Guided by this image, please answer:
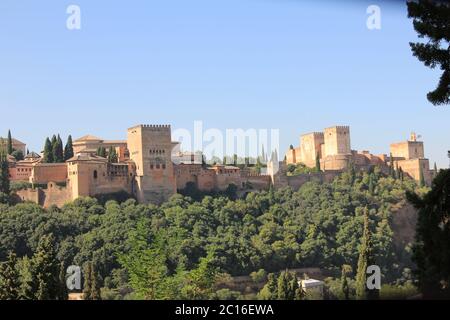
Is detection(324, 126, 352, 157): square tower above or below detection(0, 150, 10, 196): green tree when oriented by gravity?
above

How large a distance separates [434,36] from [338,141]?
3692 cm

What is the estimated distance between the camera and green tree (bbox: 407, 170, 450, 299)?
6547 mm

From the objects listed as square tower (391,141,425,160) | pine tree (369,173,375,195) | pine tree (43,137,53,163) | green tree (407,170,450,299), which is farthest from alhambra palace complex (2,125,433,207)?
green tree (407,170,450,299)

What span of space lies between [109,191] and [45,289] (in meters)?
19.3

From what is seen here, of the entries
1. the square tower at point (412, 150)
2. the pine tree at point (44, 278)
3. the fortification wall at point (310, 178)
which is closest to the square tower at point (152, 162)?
the fortification wall at point (310, 178)

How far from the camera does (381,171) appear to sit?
42.7 m

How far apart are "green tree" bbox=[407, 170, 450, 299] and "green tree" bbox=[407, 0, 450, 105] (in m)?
0.76

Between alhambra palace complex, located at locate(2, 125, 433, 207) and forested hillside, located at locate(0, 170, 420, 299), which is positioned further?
alhambra palace complex, located at locate(2, 125, 433, 207)

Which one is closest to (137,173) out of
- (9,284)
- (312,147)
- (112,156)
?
(112,156)

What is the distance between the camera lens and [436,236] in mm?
6648

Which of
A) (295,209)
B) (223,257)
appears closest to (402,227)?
(295,209)

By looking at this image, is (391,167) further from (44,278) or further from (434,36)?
(434,36)

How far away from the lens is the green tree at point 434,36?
6594 mm

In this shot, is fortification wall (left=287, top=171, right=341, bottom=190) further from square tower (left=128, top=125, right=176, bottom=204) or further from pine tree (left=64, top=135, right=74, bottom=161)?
pine tree (left=64, top=135, right=74, bottom=161)
